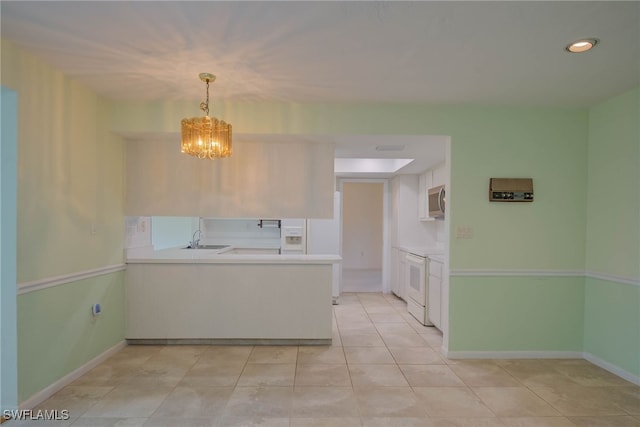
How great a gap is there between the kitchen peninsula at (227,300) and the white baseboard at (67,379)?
0.89ft

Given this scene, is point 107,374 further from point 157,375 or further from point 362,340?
point 362,340

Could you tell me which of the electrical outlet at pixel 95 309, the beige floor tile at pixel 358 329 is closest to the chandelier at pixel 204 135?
the electrical outlet at pixel 95 309

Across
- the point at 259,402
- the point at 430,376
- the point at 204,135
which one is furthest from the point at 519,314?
the point at 204,135

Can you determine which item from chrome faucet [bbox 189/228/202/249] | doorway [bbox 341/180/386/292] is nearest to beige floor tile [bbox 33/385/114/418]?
chrome faucet [bbox 189/228/202/249]

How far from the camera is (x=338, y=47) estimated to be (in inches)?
81.0

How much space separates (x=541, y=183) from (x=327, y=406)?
272 cm

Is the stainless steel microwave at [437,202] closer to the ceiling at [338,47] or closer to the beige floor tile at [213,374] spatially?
the ceiling at [338,47]

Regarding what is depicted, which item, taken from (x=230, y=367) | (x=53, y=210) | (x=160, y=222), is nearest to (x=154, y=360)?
(x=230, y=367)

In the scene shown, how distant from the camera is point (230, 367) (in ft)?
9.39

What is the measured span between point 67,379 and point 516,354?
151 inches

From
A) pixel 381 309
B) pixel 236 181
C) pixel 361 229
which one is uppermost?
pixel 236 181

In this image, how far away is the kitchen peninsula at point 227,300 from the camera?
333cm

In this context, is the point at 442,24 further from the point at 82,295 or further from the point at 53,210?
the point at 82,295

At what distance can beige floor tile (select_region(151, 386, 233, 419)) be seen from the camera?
7.13 ft
